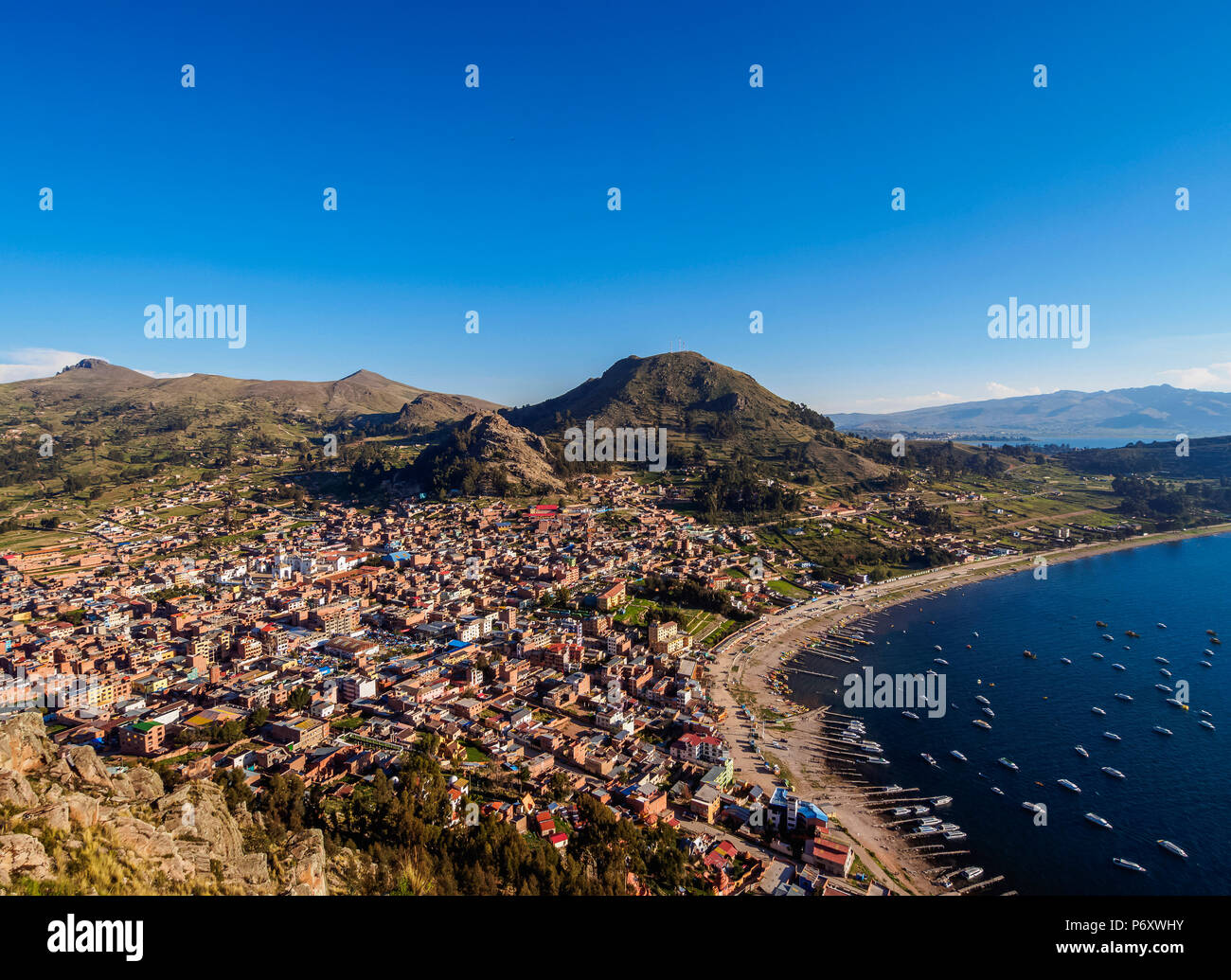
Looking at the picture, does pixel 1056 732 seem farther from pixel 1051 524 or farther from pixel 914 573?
pixel 1051 524

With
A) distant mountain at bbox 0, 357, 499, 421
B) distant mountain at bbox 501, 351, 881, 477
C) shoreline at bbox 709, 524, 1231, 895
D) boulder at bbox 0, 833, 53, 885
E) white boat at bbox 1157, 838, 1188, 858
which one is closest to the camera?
boulder at bbox 0, 833, 53, 885

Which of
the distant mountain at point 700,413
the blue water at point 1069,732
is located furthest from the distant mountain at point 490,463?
the blue water at point 1069,732

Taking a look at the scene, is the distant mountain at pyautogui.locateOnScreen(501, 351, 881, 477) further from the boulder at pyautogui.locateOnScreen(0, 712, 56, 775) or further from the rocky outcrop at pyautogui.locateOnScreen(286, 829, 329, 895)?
the boulder at pyautogui.locateOnScreen(0, 712, 56, 775)

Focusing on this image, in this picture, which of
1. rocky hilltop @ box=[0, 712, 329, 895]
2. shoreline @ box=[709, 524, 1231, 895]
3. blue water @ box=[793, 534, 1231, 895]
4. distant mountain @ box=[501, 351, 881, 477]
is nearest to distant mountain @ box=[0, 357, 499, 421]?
distant mountain @ box=[501, 351, 881, 477]

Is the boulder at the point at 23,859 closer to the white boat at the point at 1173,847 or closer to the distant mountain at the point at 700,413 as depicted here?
the white boat at the point at 1173,847

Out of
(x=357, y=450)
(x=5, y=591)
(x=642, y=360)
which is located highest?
(x=642, y=360)
